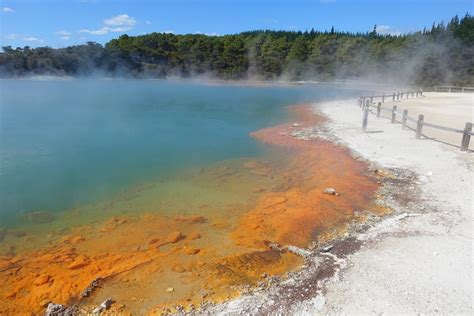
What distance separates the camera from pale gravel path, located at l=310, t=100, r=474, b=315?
4539 millimetres

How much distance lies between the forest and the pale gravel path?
6687 centimetres

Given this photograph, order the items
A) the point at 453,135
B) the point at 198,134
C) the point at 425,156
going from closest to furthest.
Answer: the point at 425,156 → the point at 453,135 → the point at 198,134

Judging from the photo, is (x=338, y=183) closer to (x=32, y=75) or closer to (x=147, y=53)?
(x=32, y=75)

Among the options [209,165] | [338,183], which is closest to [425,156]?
[338,183]

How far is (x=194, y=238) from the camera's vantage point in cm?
694

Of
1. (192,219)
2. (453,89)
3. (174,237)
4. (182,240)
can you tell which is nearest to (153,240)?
(174,237)

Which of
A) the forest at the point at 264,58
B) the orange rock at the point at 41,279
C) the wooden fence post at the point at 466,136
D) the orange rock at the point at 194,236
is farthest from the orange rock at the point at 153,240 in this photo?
the forest at the point at 264,58

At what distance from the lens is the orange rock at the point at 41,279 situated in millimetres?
5469

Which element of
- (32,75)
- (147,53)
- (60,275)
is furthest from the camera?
(147,53)

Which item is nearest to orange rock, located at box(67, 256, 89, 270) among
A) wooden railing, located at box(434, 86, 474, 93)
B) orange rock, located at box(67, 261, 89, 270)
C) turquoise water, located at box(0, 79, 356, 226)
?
orange rock, located at box(67, 261, 89, 270)

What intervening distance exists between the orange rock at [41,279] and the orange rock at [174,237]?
212 centimetres

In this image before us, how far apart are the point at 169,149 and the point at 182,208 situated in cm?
712

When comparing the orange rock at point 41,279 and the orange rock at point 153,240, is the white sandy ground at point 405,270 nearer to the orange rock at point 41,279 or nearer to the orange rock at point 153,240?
the orange rock at point 153,240

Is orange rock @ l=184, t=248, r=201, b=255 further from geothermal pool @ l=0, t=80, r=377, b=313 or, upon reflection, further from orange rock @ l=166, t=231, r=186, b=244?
orange rock @ l=166, t=231, r=186, b=244
